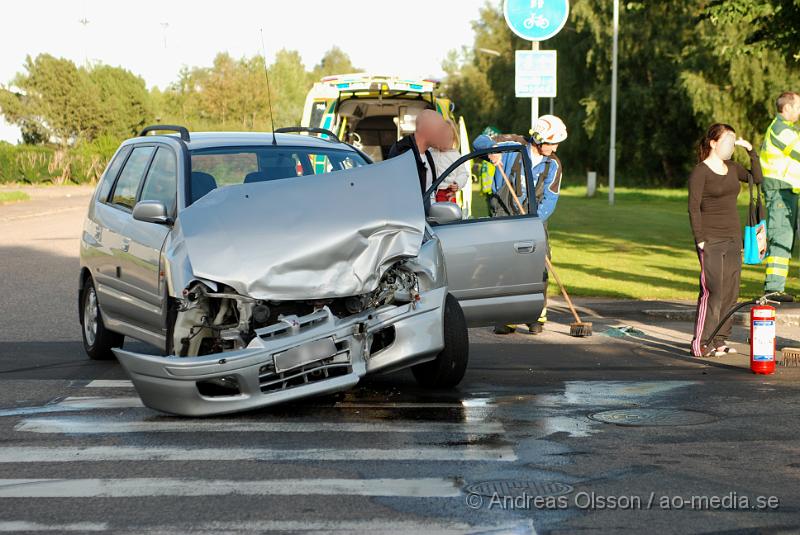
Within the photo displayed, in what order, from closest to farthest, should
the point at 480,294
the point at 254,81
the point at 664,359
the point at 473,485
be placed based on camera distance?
the point at 473,485 < the point at 480,294 < the point at 664,359 < the point at 254,81

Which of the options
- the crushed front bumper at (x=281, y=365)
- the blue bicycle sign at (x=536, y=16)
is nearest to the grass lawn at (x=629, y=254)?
the blue bicycle sign at (x=536, y=16)

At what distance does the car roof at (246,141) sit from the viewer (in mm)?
9062

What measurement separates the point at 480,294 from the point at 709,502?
13.3ft

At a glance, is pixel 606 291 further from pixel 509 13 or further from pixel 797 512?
pixel 797 512

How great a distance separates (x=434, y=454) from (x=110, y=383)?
3374mm

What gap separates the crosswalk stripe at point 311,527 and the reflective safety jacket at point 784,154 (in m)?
8.39

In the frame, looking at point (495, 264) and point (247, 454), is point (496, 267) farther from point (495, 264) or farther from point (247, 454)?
point (247, 454)

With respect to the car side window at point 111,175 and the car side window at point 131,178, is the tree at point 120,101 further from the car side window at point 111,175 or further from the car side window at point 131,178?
the car side window at point 131,178

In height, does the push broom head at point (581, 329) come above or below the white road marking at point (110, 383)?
below

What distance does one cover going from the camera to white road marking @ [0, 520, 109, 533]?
17.0 feet

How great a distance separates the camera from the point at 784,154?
12648mm

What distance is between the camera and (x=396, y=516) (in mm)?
5293

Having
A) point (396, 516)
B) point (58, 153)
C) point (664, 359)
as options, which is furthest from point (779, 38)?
point (58, 153)

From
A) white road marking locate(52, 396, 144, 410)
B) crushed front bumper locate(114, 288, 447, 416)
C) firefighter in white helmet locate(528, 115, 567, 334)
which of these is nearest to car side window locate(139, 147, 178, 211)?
white road marking locate(52, 396, 144, 410)
